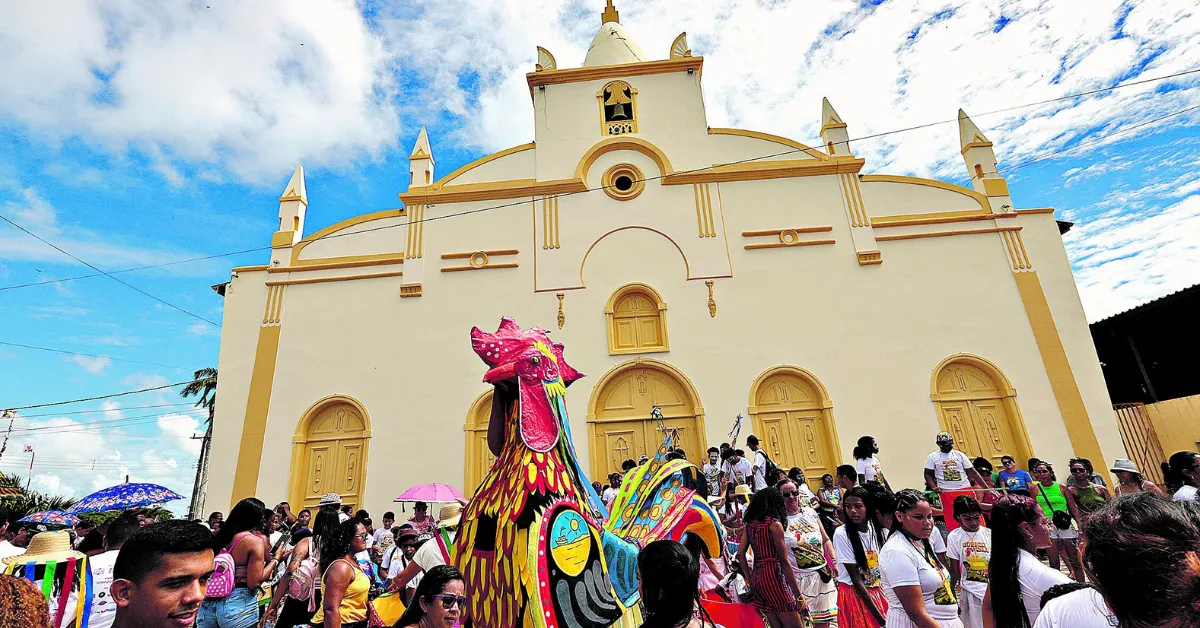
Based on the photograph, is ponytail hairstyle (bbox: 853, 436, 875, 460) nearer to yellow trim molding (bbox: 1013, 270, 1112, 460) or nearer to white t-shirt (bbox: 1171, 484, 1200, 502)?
white t-shirt (bbox: 1171, 484, 1200, 502)

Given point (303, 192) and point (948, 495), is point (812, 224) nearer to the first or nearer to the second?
point (948, 495)

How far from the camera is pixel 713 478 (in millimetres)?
9617

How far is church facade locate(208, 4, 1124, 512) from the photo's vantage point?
37.4ft

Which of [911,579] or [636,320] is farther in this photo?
[636,320]

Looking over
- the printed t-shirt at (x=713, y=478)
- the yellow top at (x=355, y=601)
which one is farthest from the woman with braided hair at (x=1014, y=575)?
the printed t-shirt at (x=713, y=478)

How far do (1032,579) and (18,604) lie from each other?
140 inches

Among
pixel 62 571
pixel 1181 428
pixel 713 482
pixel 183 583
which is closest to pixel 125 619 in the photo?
pixel 183 583

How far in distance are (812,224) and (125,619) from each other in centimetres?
1319

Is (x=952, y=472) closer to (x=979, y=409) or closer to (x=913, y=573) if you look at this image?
(x=979, y=409)

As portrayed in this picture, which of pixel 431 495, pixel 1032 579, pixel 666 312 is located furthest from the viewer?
pixel 666 312

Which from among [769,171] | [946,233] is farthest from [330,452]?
[946,233]

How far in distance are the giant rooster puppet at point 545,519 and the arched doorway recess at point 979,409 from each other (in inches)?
383

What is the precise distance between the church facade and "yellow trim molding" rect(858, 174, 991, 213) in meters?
0.05

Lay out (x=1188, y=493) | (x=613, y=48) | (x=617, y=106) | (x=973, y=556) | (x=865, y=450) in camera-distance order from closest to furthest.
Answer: (x=973, y=556) → (x=1188, y=493) → (x=865, y=450) → (x=617, y=106) → (x=613, y=48)
